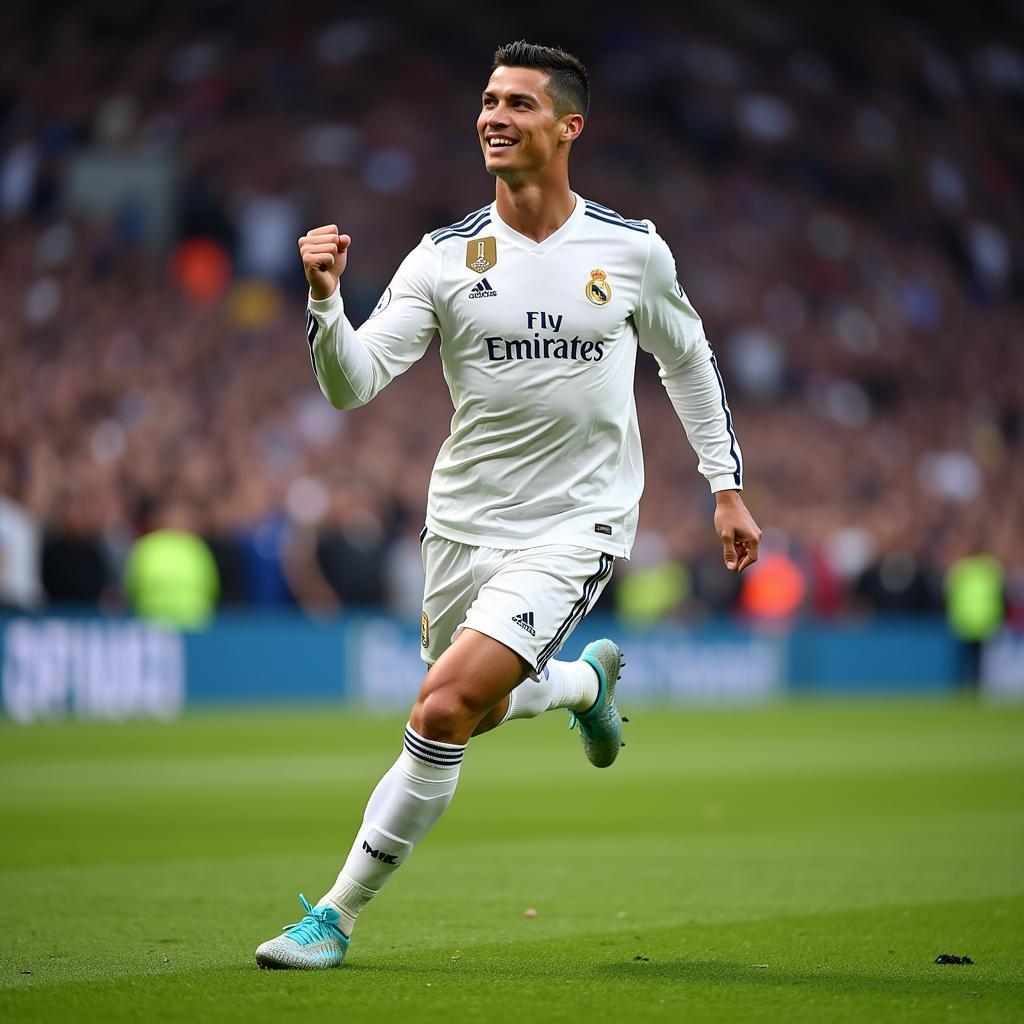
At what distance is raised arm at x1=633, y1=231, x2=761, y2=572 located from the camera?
239 inches

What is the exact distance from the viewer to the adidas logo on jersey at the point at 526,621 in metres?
5.52

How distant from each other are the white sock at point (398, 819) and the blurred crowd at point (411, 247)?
11.3m

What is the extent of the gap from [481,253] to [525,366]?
39cm

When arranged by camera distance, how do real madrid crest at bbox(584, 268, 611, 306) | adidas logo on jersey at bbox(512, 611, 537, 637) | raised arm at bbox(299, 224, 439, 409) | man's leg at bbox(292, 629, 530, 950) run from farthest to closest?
real madrid crest at bbox(584, 268, 611, 306), adidas logo on jersey at bbox(512, 611, 537, 637), man's leg at bbox(292, 629, 530, 950), raised arm at bbox(299, 224, 439, 409)

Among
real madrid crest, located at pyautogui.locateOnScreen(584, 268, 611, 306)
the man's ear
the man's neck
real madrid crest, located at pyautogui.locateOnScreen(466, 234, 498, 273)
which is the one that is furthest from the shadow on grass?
the man's ear

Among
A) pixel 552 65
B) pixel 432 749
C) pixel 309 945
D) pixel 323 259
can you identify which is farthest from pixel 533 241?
pixel 309 945

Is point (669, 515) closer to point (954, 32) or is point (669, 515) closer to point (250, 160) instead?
point (250, 160)

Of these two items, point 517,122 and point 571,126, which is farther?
point 571,126

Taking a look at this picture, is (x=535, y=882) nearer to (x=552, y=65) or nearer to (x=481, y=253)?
(x=481, y=253)

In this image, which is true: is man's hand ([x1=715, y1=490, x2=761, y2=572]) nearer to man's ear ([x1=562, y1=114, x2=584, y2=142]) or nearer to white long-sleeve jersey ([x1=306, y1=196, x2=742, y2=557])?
white long-sleeve jersey ([x1=306, y1=196, x2=742, y2=557])

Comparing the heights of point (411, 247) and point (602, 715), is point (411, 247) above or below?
above

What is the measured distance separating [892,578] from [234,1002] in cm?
1965

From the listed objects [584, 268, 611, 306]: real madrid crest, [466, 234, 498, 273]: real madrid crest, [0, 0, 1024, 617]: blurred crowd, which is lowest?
[584, 268, 611, 306]: real madrid crest

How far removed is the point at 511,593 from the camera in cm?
559
